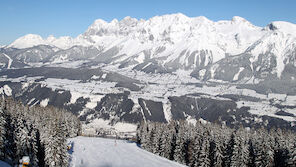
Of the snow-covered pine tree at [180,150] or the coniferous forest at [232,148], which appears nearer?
the coniferous forest at [232,148]

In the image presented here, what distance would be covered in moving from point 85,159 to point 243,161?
145ft

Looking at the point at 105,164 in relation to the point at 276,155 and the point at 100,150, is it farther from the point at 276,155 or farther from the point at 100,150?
the point at 276,155

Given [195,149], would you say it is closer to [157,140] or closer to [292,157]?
[157,140]

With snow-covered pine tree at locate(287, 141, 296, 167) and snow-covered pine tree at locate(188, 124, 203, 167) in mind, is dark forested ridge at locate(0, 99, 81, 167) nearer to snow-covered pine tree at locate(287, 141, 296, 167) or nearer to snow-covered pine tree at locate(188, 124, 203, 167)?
snow-covered pine tree at locate(188, 124, 203, 167)

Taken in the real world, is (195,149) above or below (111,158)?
above

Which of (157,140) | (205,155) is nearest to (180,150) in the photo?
(205,155)

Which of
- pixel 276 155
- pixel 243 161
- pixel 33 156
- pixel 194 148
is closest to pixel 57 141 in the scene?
pixel 33 156

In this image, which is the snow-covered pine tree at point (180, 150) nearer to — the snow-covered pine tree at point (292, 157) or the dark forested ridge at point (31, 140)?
the snow-covered pine tree at point (292, 157)

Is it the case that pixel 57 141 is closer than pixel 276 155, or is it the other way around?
pixel 57 141

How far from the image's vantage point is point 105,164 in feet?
299

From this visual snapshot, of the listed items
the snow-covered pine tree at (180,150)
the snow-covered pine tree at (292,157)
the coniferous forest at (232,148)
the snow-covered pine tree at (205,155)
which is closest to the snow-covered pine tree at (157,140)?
the coniferous forest at (232,148)

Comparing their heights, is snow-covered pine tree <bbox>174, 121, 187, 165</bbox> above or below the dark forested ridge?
below

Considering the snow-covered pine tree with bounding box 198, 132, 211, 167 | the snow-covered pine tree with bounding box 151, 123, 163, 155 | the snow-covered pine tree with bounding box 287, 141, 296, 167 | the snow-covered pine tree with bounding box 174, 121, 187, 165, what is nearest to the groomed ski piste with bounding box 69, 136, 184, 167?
the snow-covered pine tree with bounding box 174, 121, 187, 165

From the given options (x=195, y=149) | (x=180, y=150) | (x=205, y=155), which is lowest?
(x=180, y=150)
